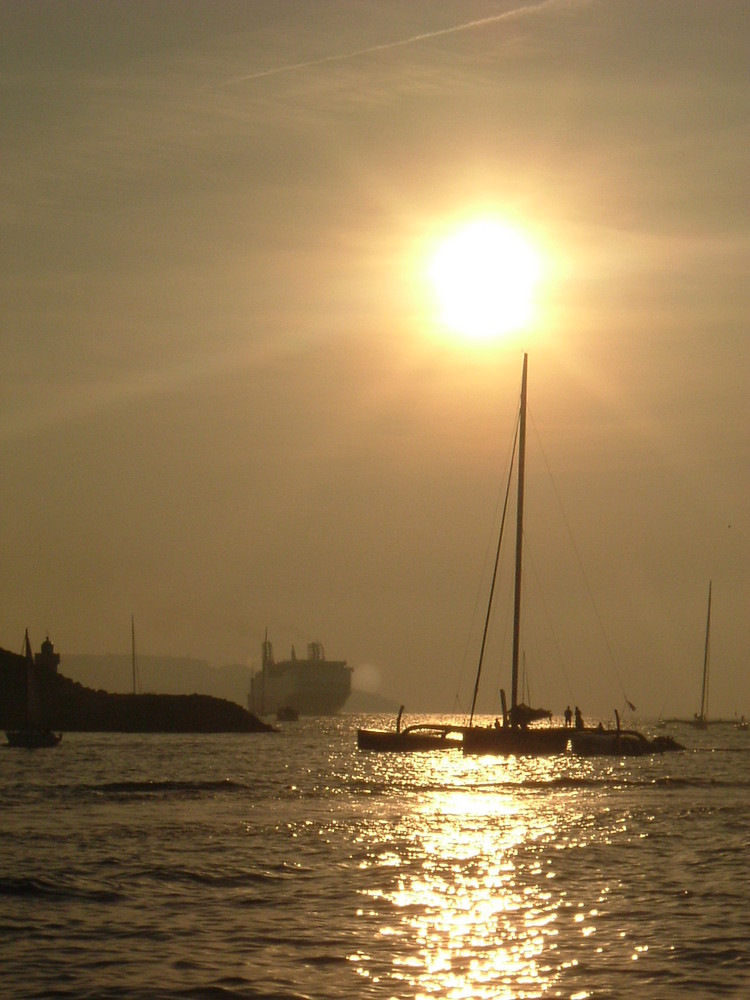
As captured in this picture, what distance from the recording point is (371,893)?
22.0 meters

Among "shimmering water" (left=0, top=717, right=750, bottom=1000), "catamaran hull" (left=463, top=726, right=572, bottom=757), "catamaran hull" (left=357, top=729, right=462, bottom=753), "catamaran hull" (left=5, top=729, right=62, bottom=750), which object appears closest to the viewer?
"shimmering water" (left=0, top=717, right=750, bottom=1000)

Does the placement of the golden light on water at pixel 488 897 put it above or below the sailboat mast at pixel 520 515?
below

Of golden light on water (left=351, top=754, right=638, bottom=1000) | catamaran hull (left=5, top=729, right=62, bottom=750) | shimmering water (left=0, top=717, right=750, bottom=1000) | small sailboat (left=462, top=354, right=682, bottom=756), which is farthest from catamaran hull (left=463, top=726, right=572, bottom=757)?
catamaran hull (left=5, top=729, right=62, bottom=750)

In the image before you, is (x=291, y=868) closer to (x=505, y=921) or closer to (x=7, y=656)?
(x=505, y=921)

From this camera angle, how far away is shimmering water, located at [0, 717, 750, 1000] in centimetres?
1580

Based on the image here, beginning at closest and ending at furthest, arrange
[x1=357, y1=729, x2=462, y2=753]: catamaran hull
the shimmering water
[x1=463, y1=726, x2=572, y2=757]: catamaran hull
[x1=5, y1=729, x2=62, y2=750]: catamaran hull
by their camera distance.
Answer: the shimmering water < [x1=463, y1=726, x2=572, y2=757]: catamaran hull < [x1=357, y1=729, x2=462, y2=753]: catamaran hull < [x1=5, y1=729, x2=62, y2=750]: catamaran hull

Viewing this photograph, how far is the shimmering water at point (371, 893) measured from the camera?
622 inches

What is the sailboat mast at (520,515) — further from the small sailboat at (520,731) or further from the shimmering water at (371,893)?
the shimmering water at (371,893)

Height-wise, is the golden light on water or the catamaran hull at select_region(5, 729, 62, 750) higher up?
the golden light on water

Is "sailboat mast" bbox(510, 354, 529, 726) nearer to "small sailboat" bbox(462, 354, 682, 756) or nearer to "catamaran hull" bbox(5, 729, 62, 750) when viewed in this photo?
"small sailboat" bbox(462, 354, 682, 756)

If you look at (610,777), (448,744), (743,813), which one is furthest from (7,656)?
(743,813)

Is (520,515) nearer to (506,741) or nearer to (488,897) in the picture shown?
(506,741)

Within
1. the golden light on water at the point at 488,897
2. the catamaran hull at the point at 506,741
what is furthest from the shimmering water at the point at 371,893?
the catamaran hull at the point at 506,741

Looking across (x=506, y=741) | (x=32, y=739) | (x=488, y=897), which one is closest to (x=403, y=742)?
(x=506, y=741)
